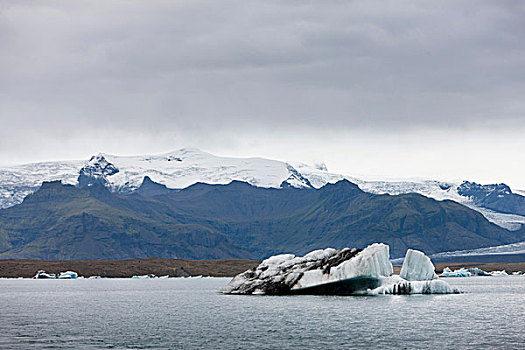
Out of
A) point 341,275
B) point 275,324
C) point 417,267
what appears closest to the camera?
point 275,324

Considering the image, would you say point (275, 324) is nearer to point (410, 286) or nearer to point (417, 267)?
point (410, 286)

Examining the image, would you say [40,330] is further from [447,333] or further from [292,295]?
[292,295]

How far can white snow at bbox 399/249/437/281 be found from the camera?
10556cm

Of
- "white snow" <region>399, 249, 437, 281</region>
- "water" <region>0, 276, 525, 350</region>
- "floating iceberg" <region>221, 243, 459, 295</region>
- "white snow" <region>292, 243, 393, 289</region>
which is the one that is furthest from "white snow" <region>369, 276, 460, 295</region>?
"white snow" <region>292, 243, 393, 289</region>

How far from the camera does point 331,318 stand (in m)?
73.8

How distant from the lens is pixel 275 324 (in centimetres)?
6900

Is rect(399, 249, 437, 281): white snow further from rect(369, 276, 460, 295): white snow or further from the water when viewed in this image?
the water

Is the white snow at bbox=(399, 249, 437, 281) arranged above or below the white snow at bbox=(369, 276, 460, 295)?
above

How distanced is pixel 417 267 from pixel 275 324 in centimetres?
4324

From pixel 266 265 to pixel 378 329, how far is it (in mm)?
43794

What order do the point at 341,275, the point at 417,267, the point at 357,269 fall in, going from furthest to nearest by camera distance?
the point at 417,267 < the point at 341,275 < the point at 357,269

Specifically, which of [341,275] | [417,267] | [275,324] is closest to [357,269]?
[341,275]

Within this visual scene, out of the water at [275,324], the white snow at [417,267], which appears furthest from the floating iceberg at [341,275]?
the water at [275,324]

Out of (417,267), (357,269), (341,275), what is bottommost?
(341,275)
